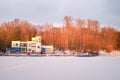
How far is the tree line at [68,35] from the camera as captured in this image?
204ft

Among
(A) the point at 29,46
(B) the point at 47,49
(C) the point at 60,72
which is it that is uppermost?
(A) the point at 29,46

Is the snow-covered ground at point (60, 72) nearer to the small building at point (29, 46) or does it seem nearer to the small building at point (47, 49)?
the small building at point (29, 46)

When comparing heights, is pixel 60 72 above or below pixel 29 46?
below

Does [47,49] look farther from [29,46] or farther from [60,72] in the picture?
[60,72]

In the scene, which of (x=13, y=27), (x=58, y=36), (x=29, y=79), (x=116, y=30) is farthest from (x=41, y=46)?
(x=29, y=79)

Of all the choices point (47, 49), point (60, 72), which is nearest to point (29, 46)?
point (47, 49)

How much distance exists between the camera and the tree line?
62.3 metres

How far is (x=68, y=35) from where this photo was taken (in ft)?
206

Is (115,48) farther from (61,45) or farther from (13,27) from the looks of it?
(13,27)

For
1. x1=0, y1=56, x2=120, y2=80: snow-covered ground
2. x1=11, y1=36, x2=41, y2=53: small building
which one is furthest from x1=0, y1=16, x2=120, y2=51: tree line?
x1=0, y1=56, x2=120, y2=80: snow-covered ground

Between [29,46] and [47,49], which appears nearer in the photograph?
[29,46]

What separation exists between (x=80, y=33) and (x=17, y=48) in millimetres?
16783

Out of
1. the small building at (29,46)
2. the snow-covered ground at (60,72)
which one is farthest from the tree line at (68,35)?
the snow-covered ground at (60,72)

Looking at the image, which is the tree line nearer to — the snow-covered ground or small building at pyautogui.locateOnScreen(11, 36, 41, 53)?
small building at pyautogui.locateOnScreen(11, 36, 41, 53)
